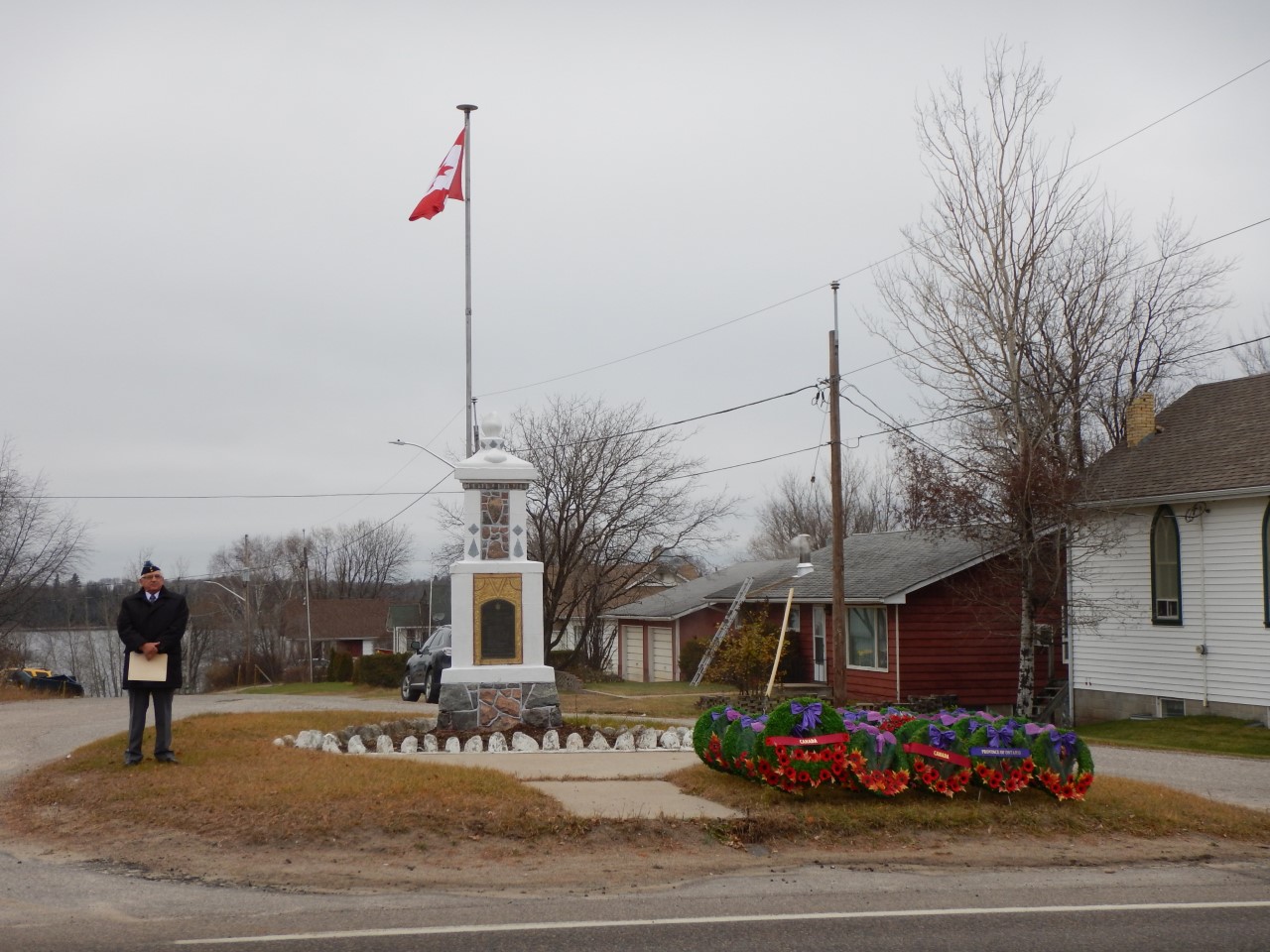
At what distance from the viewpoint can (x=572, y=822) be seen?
362 inches

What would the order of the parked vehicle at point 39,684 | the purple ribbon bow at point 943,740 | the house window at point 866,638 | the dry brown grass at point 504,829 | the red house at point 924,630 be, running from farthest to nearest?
1. the parked vehicle at point 39,684
2. the house window at point 866,638
3. the red house at point 924,630
4. the purple ribbon bow at point 943,740
5. the dry brown grass at point 504,829

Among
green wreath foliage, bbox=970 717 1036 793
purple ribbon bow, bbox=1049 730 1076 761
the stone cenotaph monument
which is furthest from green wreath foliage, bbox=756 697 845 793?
the stone cenotaph monument

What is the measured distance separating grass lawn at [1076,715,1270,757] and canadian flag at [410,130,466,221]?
1363 cm

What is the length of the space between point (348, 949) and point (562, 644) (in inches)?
2211

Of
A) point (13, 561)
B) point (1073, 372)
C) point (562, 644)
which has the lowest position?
point (562, 644)

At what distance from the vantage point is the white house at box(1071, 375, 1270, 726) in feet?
70.3

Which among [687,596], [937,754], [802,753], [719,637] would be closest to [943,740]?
[937,754]

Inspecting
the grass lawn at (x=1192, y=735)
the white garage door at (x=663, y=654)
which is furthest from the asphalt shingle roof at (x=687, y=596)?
the grass lawn at (x=1192, y=735)

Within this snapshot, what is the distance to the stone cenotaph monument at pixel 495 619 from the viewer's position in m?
15.8

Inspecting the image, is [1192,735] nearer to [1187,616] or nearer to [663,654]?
[1187,616]

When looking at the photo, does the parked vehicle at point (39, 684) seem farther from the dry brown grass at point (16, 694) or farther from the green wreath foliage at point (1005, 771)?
the green wreath foliage at point (1005, 771)

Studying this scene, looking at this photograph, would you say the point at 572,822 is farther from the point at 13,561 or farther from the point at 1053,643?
the point at 13,561

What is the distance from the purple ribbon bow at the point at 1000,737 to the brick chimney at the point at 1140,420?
58.3ft

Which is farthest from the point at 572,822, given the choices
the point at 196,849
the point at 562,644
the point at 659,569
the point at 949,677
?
the point at 562,644
